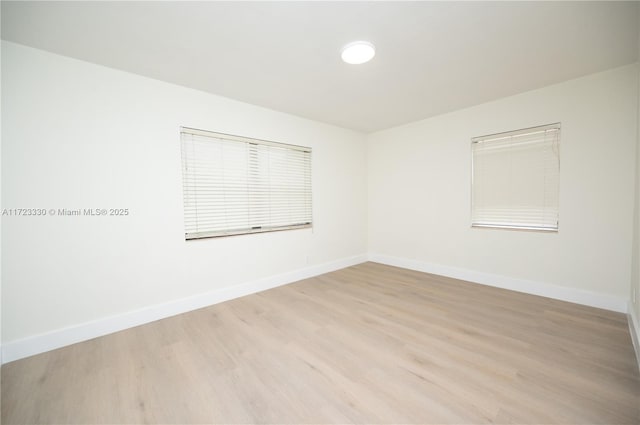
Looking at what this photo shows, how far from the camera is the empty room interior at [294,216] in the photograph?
1.71 m

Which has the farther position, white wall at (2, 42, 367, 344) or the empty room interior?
white wall at (2, 42, 367, 344)

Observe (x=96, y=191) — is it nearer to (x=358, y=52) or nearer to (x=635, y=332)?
(x=358, y=52)

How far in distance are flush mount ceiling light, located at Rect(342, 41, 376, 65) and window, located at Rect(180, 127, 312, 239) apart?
1.77 m

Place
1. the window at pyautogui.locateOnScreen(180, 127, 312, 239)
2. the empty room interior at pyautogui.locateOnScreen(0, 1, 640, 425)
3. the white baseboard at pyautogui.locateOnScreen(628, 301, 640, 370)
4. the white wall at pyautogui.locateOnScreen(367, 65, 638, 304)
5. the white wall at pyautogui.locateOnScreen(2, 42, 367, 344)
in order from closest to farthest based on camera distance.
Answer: the empty room interior at pyautogui.locateOnScreen(0, 1, 640, 425) < the white baseboard at pyautogui.locateOnScreen(628, 301, 640, 370) < the white wall at pyautogui.locateOnScreen(2, 42, 367, 344) < the white wall at pyautogui.locateOnScreen(367, 65, 638, 304) < the window at pyautogui.locateOnScreen(180, 127, 312, 239)

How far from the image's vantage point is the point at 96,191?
2.41 m

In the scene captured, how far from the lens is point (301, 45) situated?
85.5 inches

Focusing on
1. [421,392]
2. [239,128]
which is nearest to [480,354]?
[421,392]

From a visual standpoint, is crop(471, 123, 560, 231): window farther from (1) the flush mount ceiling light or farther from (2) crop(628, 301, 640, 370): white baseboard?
(1) the flush mount ceiling light

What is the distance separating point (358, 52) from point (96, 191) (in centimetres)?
277

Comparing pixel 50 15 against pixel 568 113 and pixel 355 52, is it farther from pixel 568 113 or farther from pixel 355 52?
pixel 568 113

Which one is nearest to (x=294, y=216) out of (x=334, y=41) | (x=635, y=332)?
(x=334, y=41)

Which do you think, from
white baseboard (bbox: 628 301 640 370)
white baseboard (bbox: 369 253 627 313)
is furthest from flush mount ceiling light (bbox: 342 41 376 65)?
white baseboard (bbox: 369 253 627 313)

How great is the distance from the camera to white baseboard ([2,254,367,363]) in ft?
6.93

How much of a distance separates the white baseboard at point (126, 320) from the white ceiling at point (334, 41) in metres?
2.48
